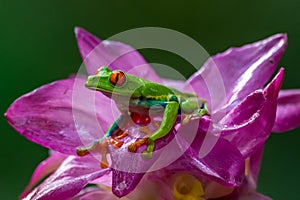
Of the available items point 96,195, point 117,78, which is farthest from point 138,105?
point 96,195

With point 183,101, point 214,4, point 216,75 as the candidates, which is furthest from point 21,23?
point 183,101

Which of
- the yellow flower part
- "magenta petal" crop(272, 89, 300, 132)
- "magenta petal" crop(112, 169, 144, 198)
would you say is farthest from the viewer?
"magenta petal" crop(272, 89, 300, 132)

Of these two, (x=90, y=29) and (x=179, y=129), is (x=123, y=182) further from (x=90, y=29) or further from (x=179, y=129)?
(x=90, y=29)

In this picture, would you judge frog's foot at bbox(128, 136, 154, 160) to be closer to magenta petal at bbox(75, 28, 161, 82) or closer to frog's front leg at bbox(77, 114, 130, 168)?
frog's front leg at bbox(77, 114, 130, 168)

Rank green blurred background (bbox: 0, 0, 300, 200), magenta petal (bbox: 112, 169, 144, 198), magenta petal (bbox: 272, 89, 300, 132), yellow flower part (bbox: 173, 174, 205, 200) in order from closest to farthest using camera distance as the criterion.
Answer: magenta petal (bbox: 112, 169, 144, 198), yellow flower part (bbox: 173, 174, 205, 200), magenta petal (bbox: 272, 89, 300, 132), green blurred background (bbox: 0, 0, 300, 200)

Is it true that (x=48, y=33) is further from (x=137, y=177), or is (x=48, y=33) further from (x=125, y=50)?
(x=137, y=177)

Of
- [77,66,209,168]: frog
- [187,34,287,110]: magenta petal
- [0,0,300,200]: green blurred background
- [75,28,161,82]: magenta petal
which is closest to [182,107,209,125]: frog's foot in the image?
[77,66,209,168]: frog

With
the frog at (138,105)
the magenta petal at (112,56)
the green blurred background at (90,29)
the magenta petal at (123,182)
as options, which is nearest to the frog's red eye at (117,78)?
the frog at (138,105)
